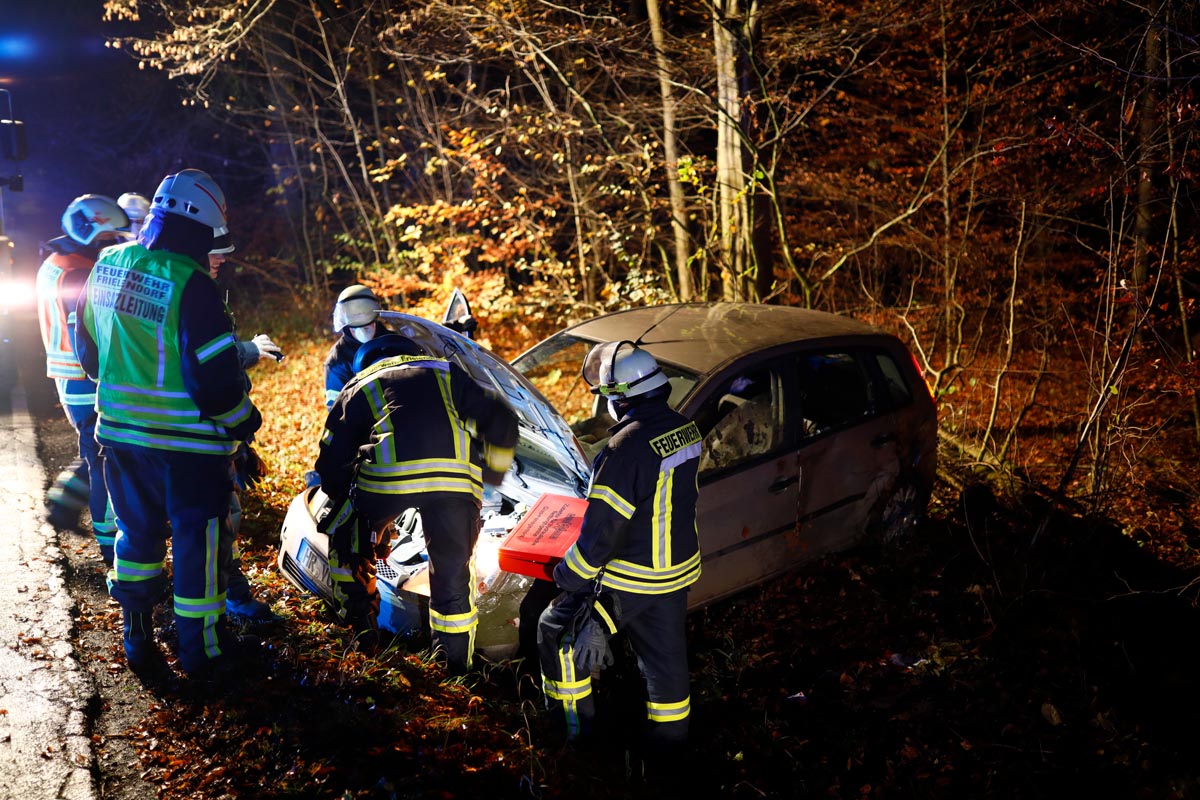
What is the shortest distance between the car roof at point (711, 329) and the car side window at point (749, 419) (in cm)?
20

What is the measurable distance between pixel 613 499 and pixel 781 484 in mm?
1708

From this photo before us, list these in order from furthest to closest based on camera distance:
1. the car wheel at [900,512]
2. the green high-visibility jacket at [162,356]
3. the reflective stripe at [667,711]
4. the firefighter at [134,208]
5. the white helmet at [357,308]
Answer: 1. the firefighter at [134,208]
2. the car wheel at [900,512]
3. the white helmet at [357,308]
4. the green high-visibility jacket at [162,356]
5. the reflective stripe at [667,711]

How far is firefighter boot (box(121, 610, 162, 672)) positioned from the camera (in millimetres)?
4062

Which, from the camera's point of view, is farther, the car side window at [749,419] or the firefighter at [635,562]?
the car side window at [749,419]

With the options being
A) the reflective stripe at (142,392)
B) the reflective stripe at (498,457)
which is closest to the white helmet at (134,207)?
the reflective stripe at (142,392)

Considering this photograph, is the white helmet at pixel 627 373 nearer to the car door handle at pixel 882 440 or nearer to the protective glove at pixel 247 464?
the protective glove at pixel 247 464

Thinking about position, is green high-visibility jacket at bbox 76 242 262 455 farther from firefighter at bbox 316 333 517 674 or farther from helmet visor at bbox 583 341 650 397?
helmet visor at bbox 583 341 650 397

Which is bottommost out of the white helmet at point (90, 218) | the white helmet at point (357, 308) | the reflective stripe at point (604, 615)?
the reflective stripe at point (604, 615)

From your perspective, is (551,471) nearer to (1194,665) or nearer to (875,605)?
(875,605)

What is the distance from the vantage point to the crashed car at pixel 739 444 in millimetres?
4125

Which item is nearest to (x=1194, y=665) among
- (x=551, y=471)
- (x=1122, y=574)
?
(x=1122, y=574)

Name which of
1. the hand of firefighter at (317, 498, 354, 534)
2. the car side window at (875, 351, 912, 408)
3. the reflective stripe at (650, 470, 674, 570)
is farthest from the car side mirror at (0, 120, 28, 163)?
the car side window at (875, 351, 912, 408)

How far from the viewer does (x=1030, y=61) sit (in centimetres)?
909

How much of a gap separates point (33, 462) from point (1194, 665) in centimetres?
814
